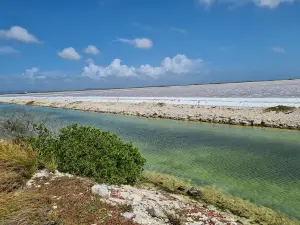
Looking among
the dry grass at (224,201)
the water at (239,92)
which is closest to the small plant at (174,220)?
the dry grass at (224,201)

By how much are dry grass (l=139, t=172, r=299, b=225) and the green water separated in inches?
19.3

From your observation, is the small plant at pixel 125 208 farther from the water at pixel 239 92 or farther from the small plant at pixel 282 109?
the water at pixel 239 92

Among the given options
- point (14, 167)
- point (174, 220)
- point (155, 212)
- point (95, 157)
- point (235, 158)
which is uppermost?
point (14, 167)

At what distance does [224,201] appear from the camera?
37.3 ft

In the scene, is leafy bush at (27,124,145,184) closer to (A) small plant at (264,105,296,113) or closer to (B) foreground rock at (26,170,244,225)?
(B) foreground rock at (26,170,244,225)

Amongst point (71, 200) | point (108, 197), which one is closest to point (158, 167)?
point (108, 197)

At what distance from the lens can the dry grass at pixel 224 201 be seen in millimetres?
Answer: 9945

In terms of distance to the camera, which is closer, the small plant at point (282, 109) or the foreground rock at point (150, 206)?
the foreground rock at point (150, 206)

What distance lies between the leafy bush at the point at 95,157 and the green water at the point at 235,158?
3255 millimetres

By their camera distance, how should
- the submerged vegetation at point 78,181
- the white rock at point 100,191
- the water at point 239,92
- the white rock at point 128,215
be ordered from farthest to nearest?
1. the water at point 239,92
2. the white rock at point 100,191
3. the white rock at point 128,215
4. the submerged vegetation at point 78,181

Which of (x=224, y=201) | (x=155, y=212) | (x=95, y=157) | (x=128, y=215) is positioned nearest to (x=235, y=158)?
(x=224, y=201)

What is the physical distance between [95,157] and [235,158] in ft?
29.2

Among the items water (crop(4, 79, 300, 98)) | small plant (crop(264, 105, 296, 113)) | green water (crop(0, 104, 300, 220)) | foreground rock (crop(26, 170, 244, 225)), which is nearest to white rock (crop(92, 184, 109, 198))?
foreground rock (crop(26, 170, 244, 225))

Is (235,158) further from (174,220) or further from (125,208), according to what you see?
(125,208)
